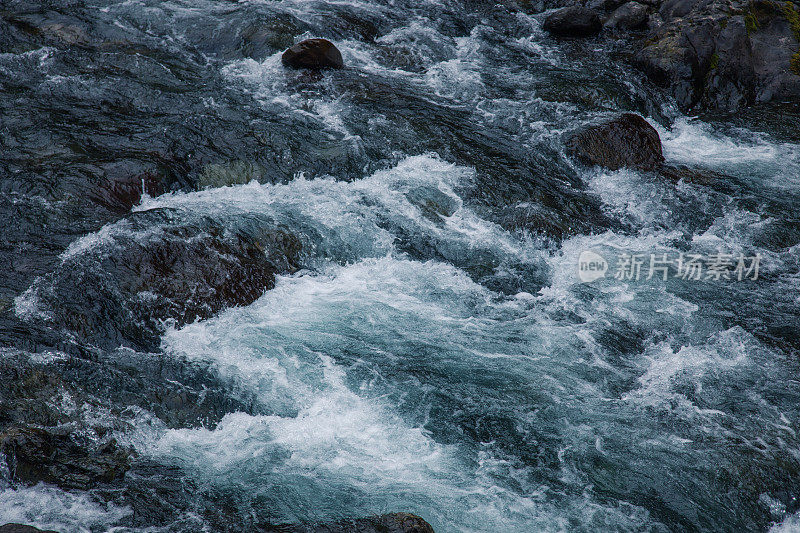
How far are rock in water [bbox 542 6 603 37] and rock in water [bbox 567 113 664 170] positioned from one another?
15.3 feet

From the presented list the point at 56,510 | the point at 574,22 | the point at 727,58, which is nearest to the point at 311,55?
the point at 574,22

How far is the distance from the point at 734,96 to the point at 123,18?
38.1 feet

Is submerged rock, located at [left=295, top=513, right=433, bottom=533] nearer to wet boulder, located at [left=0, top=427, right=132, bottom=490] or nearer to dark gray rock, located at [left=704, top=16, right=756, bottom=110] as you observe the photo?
wet boulder, located at [left=0, top=427, right=132, bottom=490]

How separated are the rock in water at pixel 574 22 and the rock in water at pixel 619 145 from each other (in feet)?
15.3

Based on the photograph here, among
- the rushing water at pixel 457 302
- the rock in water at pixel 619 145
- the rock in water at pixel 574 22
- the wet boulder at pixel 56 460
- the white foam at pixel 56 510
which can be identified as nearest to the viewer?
the white foam at pixel 56 510

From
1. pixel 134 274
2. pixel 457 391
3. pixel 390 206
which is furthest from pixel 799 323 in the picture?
pixel 134 274

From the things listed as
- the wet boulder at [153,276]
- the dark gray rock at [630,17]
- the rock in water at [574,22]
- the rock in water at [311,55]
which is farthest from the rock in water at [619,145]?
the dark gray rock at [630,17]

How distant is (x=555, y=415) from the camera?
595 cm

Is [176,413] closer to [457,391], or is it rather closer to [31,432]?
[31,432]

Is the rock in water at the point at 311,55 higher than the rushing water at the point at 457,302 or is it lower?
higher

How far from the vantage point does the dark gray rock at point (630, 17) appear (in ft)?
44.7

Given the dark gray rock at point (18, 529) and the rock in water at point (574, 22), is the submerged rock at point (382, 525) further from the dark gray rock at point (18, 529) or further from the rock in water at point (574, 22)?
the rock in water at point (574, 22)

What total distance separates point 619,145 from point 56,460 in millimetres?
8381

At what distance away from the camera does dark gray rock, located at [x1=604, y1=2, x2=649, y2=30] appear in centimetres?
1362
